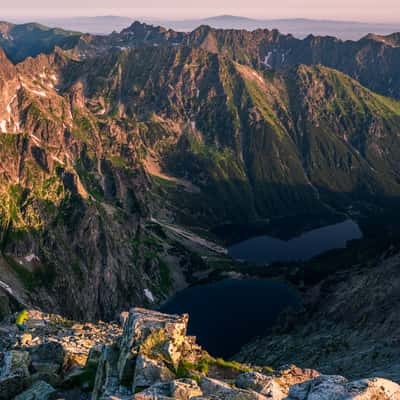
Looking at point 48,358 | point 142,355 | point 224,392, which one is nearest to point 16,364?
point 48,358

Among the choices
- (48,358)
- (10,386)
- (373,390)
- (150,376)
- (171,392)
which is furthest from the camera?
(48,358)

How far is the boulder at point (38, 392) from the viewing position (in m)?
51.0

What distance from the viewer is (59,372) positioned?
6219 centimetres

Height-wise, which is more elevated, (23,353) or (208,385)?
(208,385)

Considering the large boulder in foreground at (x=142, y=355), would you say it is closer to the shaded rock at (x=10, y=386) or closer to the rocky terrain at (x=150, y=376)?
the rocky terrain at (x=150, y=376)

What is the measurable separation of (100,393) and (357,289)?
150471mm

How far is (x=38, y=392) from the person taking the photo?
170 feet

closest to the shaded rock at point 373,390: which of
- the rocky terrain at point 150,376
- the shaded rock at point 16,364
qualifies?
the rocky terrain at point 150,376

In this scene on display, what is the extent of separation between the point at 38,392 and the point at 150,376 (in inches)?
541

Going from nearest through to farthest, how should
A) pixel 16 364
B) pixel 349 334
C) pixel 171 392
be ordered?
pixel 171 392
pixel 16 364
pixel 349 334

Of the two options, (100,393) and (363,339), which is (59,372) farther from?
(363,339)

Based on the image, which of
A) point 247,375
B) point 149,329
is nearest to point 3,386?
point 149,329

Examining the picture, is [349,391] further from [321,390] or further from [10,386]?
[10,386]

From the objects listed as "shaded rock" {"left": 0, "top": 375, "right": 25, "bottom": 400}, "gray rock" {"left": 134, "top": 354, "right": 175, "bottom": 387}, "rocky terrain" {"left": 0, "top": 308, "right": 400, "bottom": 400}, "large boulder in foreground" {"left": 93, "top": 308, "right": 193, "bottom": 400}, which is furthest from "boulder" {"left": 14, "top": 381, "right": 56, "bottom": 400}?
"gray rock" {"left": 134, "top": 354, "right": 175, "bottom": 387}
